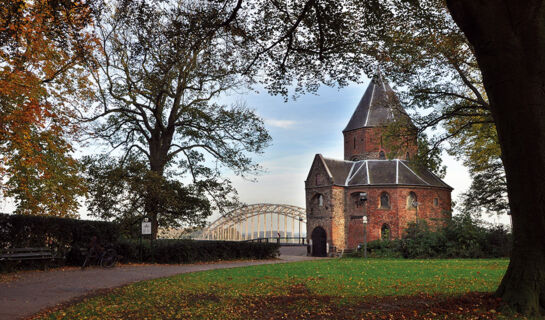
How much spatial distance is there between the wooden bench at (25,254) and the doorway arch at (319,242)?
2784 cm

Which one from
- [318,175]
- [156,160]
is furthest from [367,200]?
[156,160]

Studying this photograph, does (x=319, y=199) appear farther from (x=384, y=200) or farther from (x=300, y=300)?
(x=300, y=300)

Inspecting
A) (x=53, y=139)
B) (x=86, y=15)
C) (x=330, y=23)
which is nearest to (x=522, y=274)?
(x=330, y=23)

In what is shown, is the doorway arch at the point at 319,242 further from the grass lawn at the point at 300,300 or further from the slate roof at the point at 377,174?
the grass lawn at the point at 300,300

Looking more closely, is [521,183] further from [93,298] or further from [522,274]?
[93,298]

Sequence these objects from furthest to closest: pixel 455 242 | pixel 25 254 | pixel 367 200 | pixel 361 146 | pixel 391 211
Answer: pixel 361 146 < pixel 367 200 < pixel 391 211 < pixel 455 242 < pixel 25 254

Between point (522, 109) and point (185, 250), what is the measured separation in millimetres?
17415

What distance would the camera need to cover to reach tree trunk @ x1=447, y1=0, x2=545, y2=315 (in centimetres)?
604

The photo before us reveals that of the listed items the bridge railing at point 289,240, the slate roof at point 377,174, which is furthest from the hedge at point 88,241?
the bridge railing at point 289,240

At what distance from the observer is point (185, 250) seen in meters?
20.7

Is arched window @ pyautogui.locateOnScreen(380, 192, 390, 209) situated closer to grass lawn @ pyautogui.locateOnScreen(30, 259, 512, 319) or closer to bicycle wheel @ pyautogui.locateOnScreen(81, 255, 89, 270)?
grass lawn @ pyautogui.locateOnScreen(30, 259, 512, 319)

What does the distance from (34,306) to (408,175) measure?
121ft

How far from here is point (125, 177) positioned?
20844mm

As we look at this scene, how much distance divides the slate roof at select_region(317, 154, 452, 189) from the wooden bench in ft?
93.9
